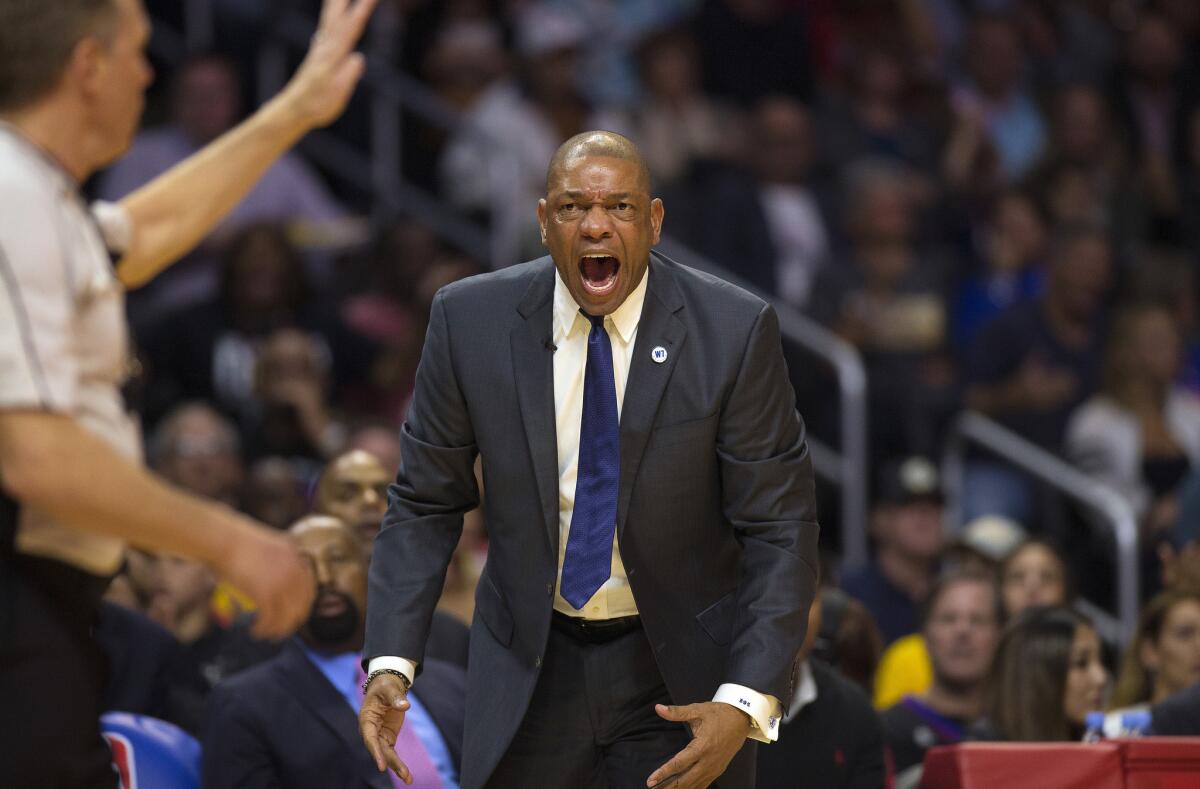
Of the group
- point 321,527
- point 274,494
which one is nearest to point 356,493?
point 321,527

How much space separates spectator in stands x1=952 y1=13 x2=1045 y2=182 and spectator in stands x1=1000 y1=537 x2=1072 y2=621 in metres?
4.80

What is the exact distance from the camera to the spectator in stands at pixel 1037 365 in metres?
9.10

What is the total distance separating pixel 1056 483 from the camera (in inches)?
340

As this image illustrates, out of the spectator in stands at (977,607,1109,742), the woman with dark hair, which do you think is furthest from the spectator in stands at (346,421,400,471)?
the spectator in stands at (977,607,1109,742)

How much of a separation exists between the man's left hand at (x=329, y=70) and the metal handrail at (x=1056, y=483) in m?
5.44

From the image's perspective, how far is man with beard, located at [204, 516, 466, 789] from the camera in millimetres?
4852

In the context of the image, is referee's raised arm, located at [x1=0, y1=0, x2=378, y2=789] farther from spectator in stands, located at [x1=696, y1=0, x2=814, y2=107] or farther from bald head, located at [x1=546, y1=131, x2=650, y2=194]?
spectator in stands, located at [x1=696, y1=0, x2=814, y2=107]

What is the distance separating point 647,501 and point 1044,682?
8.05 ft

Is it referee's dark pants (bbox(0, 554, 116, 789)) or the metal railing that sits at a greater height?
the metal railing

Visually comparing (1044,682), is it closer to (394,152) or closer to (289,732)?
(289,732)

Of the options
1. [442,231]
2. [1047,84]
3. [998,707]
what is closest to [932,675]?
[998,707]

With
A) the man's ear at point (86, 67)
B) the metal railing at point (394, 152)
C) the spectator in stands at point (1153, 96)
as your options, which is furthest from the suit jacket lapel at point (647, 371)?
the spectator in stands at point (1153, 96)

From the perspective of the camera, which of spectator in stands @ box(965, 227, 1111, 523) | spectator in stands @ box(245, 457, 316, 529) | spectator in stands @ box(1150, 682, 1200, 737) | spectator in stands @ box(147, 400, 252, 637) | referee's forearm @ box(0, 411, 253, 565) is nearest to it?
referee's forearm @ box(0, 411, 253, 565)

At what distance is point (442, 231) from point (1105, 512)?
3.53 meters
